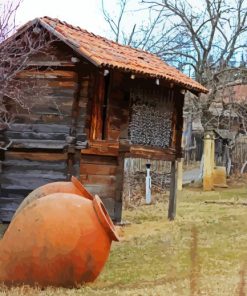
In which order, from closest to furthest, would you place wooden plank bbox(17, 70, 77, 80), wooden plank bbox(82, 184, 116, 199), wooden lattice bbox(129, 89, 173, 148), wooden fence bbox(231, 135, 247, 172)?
wooden plank bbox(17, 70, 77, 80) → wooden plank bbox(82, 184, 116, 199) → wooden lattice bbox(129, 89, 173, 148) → wooden fence bbox(231, 135, 247, 172)

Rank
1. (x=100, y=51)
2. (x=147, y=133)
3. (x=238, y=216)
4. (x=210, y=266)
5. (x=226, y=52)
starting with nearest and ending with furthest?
(x=210, y=266)
(x=100, y=51)
(x=147, y=133)
(x=238, y=216)
(x=226, y=52)

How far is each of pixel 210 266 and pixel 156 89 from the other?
234 inches

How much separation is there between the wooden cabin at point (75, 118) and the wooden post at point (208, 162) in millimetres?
11943

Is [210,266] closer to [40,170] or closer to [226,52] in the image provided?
[40,170]

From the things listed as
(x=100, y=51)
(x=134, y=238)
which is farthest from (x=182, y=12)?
(x=134, y=238)

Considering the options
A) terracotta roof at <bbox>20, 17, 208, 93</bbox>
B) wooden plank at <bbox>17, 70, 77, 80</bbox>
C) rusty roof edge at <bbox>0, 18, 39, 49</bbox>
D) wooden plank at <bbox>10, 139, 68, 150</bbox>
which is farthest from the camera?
wooden plank at <bbox>17, 70, 77, 80</bbox>

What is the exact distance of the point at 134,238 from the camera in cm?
1069

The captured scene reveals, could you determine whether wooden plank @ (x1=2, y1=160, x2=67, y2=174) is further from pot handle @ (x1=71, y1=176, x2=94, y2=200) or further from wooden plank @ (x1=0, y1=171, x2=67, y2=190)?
pot handle @ (x1=71, y1=176, x2=94, y2=200)

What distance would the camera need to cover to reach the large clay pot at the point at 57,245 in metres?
5.72

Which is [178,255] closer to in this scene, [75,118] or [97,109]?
[75,118]

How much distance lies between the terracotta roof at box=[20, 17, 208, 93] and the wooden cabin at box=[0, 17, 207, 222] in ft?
0.06

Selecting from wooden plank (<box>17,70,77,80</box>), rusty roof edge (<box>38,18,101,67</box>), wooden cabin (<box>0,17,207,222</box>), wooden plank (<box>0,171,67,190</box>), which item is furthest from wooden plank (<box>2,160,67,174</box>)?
rusty roof edge (<box>38,18,101,67</box>)

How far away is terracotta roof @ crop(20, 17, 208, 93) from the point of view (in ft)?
34.2

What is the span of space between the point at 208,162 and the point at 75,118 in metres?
14.2
